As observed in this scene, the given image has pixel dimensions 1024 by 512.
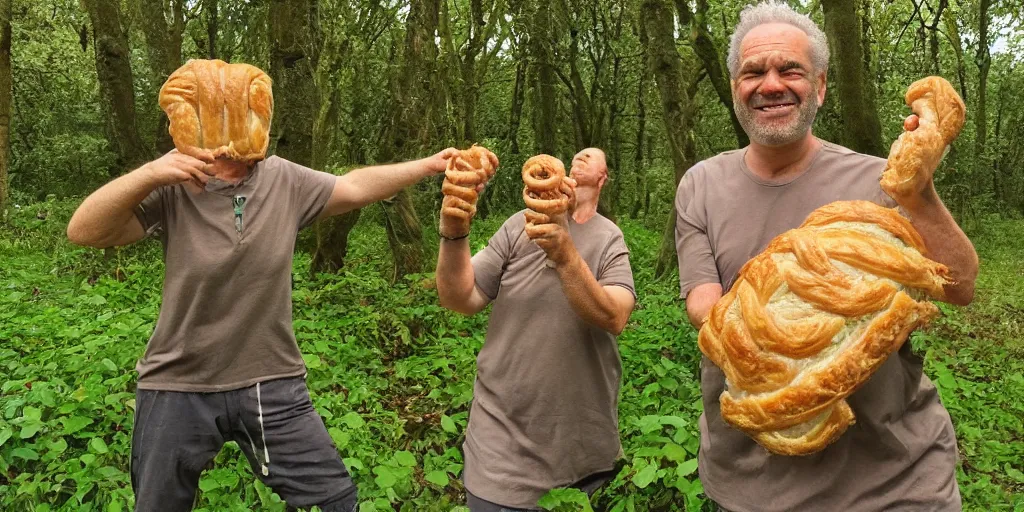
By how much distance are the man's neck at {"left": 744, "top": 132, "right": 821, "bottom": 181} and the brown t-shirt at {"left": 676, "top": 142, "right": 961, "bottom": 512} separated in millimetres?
29

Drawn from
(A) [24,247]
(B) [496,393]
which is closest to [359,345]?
(B) [496,393]

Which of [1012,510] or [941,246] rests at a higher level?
[941,246]

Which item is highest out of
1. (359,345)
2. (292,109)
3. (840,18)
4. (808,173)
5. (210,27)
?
(210,27)

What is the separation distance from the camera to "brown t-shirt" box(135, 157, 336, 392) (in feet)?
8.70

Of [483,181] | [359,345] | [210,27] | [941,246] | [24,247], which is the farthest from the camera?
[210,27]

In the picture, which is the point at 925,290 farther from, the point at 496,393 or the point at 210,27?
the point at 210,27

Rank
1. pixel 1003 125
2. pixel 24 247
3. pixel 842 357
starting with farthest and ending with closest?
1. pixel 1003 125
2. pixel 24 247
3. pixel 842 357

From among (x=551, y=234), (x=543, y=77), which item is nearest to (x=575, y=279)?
(x=551, y=234)

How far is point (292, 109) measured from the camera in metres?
6.53

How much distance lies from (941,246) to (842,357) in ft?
1.49

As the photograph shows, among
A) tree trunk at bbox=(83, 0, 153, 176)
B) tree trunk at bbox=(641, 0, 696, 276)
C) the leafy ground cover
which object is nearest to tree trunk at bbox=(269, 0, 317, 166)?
the leafy ground cover

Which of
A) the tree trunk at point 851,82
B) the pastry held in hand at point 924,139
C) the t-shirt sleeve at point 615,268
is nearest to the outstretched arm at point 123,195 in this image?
the t-shirt sleeve at point 615,268

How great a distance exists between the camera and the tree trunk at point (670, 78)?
7.75m

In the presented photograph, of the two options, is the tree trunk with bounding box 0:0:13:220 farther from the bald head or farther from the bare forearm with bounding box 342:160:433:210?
the bald head
